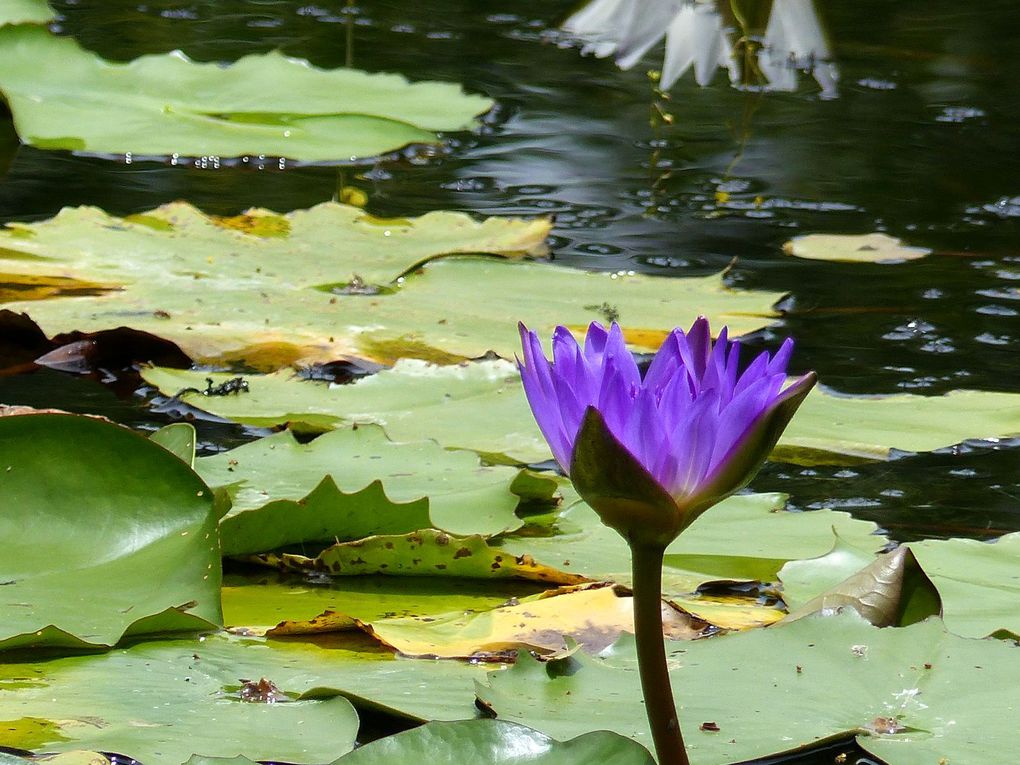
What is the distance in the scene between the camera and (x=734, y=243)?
2.75 meters

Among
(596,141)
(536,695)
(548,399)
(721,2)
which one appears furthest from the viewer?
(721,2)

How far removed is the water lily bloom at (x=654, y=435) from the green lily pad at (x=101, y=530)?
0.49 meters

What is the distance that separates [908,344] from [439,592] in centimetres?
110

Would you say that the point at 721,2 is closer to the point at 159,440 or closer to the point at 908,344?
the point at 908,344

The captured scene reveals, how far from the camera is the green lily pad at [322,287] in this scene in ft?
6.61

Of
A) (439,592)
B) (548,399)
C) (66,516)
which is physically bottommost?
(439,592)

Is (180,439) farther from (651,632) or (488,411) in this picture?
(651,632)

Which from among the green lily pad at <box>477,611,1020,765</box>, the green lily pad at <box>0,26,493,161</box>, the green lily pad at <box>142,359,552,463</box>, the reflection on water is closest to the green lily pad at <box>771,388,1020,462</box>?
the green lily pad at <box>142,359,552,463</box>

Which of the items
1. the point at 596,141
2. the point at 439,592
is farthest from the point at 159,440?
the point at 596,141

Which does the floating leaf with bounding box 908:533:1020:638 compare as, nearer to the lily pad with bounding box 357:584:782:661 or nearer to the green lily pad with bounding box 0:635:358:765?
the lily pad with bounding box 357:584:782:661

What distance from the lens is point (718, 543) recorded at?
142 centimetres

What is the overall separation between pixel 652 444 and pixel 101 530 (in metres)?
0.62

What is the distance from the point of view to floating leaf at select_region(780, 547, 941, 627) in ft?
3.67

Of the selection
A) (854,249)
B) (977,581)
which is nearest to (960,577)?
(977,581)
